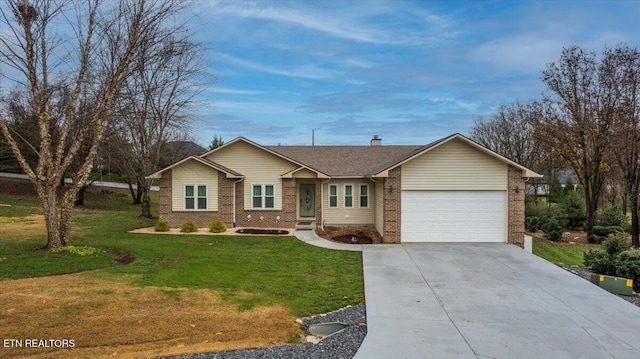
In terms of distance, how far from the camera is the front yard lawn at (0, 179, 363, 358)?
20.0 ft

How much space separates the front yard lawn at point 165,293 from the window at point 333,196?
6.60 metres

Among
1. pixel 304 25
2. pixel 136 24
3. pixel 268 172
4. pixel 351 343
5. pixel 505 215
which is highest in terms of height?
pixel 304 25

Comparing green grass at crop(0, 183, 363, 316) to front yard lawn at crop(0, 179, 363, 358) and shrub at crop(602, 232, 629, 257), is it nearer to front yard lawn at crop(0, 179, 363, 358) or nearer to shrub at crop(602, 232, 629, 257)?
front yard lawn at crop(0, 179, 363, 358)

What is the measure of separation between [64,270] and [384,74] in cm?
2072

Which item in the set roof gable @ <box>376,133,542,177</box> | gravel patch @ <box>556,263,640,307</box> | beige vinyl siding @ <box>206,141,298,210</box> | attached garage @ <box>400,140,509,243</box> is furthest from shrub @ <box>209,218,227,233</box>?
gravel patch @ <box>556,263,640,307</box>

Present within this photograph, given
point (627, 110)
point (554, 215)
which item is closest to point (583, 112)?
point (627, 110)

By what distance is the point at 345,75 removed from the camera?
2506 cm

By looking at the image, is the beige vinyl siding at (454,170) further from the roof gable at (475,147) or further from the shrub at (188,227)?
the shrub at (188,227)

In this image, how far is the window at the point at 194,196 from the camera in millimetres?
19297

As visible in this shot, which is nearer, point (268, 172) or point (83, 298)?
point (83, 298)

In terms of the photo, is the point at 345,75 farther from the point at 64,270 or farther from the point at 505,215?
the point at 64,270

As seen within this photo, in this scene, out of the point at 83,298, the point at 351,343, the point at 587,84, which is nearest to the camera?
the point at 351,343

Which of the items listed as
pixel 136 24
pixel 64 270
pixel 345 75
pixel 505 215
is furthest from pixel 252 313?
pixel 345 75

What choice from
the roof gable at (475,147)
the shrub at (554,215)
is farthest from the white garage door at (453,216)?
the shrub at (554,215)
